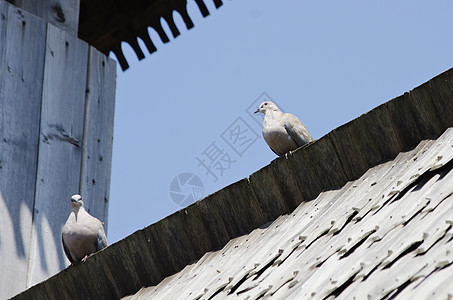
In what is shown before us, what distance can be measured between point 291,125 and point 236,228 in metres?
1.86

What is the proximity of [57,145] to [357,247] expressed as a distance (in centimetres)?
532

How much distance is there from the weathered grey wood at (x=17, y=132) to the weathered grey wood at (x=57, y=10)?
1.30 ft

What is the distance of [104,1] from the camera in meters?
11.7

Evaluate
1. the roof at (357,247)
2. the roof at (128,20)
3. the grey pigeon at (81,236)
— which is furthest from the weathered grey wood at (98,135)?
the roof at (357,247)

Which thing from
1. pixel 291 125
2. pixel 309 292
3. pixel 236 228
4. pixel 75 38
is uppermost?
pixel 75 38

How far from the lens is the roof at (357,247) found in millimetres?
3793

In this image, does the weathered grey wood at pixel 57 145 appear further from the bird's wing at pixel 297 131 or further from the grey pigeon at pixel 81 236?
the bird's wing at pixel 297 131

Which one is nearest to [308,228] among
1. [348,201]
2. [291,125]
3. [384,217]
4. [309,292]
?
[348,201]

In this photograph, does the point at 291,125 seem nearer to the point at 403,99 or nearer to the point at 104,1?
the point at 403,99

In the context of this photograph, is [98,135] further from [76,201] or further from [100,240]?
[100,240]

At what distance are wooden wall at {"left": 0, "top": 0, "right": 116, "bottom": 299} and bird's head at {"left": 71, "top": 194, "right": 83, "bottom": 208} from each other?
1.63 feet

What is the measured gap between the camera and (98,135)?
9.67m

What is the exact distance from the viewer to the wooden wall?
8594mm

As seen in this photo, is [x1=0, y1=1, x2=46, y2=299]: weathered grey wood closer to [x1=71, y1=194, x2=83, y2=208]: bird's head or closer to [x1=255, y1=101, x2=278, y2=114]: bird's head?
[x1=71, y1=194, x2=83, y2=208]: bird's head
